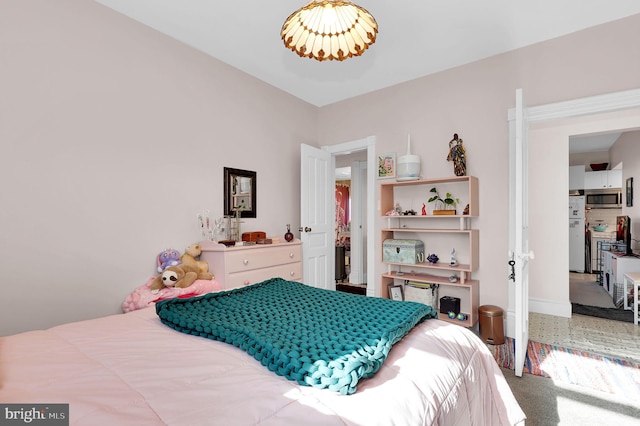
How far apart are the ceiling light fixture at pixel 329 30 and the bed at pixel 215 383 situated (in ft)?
5.33

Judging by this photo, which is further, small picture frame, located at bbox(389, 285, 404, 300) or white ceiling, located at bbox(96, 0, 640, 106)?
small picture frame, located at bbox(389, 285, 404, 300)

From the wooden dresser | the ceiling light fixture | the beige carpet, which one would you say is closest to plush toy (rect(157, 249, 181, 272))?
the wooden dresser

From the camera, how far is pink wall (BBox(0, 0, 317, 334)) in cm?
199

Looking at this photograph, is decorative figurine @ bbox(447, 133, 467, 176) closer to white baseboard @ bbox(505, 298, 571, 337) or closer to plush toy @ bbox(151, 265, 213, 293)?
white baseboard @ bbox(505, 298, 571, 337)

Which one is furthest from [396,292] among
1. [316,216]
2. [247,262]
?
[247,262]

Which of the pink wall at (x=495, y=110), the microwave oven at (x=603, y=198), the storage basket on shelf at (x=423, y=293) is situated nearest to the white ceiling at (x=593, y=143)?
the microwave oven at (x=603, y=198)

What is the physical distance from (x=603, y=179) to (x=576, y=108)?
5.07 metres

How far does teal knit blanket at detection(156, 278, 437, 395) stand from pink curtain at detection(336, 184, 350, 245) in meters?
5.54

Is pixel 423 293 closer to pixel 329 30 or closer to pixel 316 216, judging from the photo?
pixel 316 216

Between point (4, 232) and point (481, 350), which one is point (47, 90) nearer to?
point (4, 232)

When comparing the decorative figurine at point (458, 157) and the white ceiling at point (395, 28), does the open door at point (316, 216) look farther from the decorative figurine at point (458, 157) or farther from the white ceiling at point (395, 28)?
the decorative figurine at point (458, 157)

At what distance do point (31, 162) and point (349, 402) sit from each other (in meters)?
2.37

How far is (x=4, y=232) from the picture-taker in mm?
1919

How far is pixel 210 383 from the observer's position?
0.93 metres
